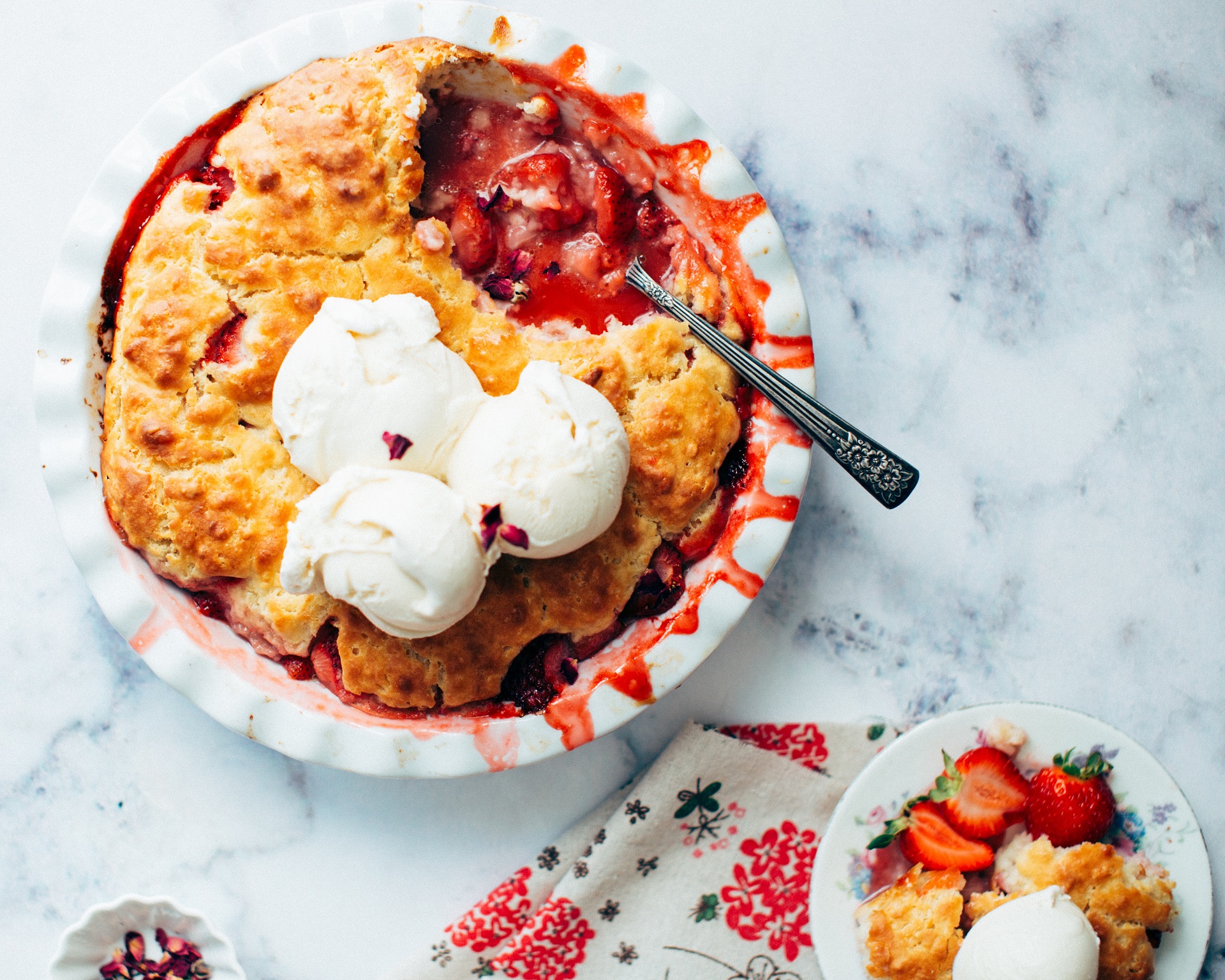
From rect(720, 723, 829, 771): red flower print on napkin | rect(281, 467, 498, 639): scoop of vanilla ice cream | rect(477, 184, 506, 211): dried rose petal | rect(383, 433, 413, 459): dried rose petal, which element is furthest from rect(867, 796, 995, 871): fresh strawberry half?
rect(477, 184, 506, 211): dried rose petal

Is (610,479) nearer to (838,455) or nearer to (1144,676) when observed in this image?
(838,455)

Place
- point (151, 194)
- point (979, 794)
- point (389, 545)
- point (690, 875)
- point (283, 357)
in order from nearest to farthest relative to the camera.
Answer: point (389, 545) < point (283, 357) < point (151, 194) < point (979, 794) < point (690, 875)

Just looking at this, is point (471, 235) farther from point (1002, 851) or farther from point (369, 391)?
point (1002, 851)

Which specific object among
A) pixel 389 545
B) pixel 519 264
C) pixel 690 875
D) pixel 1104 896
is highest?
pixel 519 264

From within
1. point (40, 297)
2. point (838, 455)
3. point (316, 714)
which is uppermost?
point (838, 455)

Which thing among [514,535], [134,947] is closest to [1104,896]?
[514,535]

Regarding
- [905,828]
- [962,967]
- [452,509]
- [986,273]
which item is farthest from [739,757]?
[986,273]
